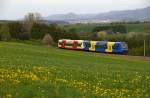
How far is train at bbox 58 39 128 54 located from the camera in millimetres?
81094

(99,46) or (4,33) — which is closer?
(99,46)

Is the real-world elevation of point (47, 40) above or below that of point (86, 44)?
above

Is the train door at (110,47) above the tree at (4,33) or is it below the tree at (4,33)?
below

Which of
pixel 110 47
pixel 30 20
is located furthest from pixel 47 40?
pixel 30 20

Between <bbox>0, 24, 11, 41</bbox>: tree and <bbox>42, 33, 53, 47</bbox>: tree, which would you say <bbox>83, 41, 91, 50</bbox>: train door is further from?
<bbox>0, 24, 11, 41</bbox>: tree

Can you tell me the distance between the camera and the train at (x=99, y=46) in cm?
8109

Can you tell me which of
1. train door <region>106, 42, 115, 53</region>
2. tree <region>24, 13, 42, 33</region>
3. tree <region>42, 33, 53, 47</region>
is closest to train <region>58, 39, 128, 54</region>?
train door <region>106, 42, 115, 53</region>

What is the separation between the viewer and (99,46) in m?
84.9

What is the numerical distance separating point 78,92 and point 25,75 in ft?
8.88

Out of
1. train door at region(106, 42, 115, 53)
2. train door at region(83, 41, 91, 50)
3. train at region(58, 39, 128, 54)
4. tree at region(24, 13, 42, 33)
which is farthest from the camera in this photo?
tree at region(24, 13, 42, 33)

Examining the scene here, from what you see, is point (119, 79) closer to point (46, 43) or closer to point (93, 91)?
point (93, 91)

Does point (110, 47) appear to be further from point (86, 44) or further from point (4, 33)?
point (4, 33)

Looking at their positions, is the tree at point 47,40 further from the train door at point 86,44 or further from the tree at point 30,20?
the train door at point 86,44

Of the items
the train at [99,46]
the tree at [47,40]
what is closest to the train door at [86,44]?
the train at [99,46]
